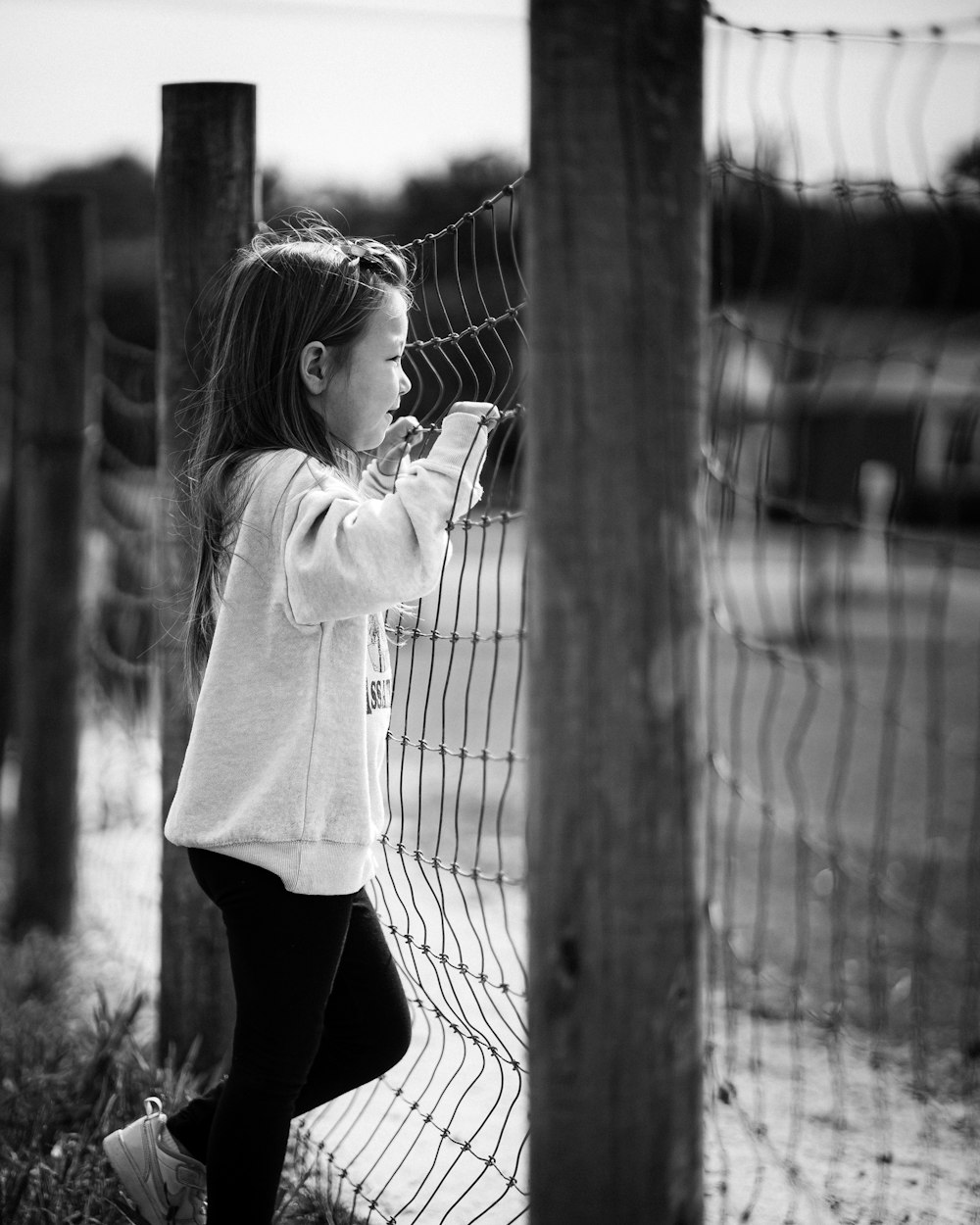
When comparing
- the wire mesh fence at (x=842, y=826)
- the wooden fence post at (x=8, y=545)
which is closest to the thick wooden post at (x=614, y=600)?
the wire mesh fence at (x=842, y=826)

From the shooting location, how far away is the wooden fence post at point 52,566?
4086 mm

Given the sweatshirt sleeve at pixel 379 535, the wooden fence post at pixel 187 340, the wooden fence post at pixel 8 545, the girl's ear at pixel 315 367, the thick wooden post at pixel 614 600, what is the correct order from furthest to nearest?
1. the wooden fence post at pixel 8 545
2. the wooden fence post at pixel 187 340
3. the girl's ear at pixel 315 367
4. the sweatshirt sleeve at pixel 379 535
5. the thick wooden post at pixel 614 600

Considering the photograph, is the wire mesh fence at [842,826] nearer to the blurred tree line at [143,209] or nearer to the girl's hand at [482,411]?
the girl's hand at [482,411]

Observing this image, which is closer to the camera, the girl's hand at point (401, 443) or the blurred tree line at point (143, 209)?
the girl's hand at point (401, 443)

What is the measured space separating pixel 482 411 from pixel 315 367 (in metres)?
0.28

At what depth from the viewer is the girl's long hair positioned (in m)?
1.78

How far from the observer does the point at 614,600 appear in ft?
3.96

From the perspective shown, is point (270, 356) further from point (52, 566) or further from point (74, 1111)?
point (52, 566)

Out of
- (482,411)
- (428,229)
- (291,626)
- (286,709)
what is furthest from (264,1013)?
(428,229)

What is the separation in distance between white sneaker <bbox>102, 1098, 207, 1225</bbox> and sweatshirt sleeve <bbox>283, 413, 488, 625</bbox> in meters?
0.83

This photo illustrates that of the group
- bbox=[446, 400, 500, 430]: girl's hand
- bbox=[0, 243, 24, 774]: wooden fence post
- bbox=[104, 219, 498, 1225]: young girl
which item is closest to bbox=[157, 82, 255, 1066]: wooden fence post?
bbox=[104, 219, 498, 1225]: young girl

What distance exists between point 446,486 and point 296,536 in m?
0.19

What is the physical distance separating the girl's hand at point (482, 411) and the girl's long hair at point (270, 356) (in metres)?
0.23

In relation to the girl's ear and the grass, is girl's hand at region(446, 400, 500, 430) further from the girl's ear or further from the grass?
the grass
